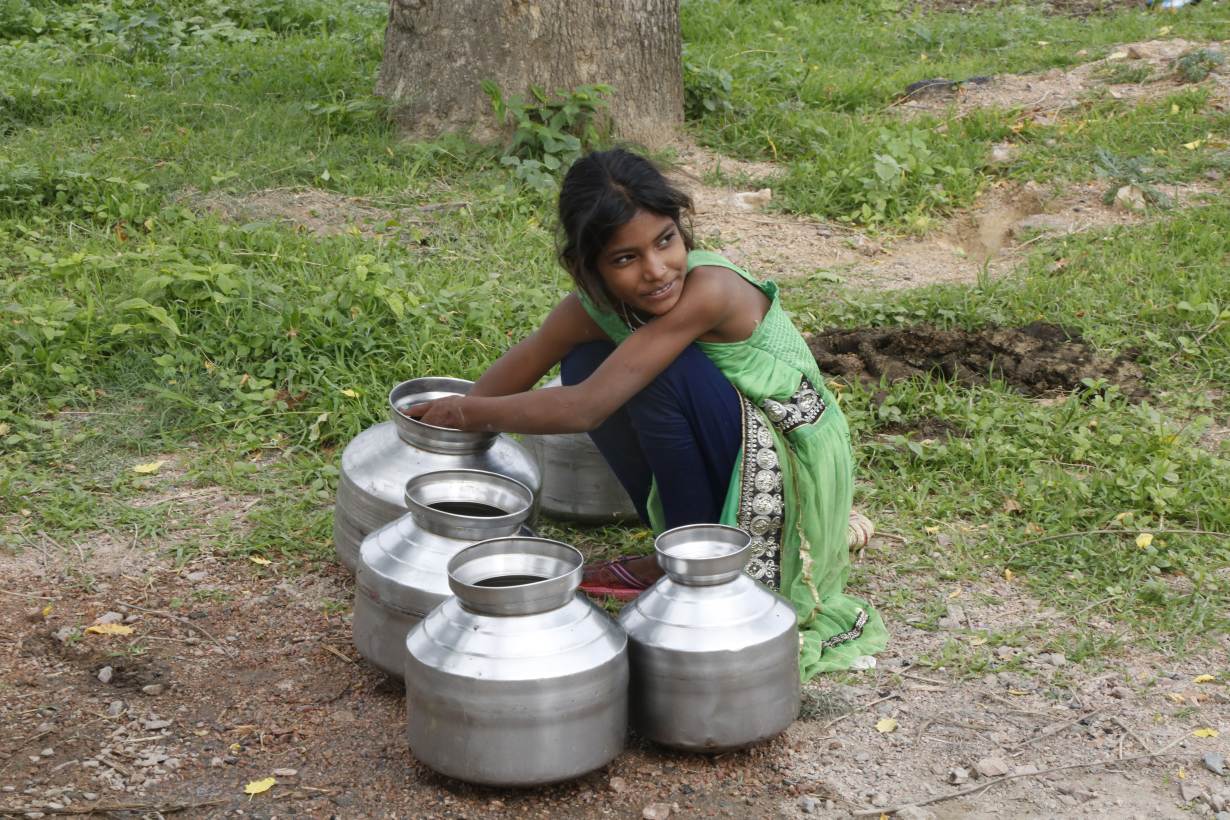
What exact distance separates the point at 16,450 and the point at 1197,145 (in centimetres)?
547

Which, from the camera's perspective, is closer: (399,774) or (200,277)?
(399,774)

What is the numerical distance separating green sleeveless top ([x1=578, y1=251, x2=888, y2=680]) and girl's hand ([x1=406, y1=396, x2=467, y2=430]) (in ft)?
1.27

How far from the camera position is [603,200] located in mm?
2881

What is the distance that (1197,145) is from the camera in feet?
21.2

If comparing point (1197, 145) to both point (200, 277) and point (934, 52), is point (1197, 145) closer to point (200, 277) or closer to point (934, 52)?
point (934, 52)

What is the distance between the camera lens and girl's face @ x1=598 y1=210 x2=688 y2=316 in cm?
291

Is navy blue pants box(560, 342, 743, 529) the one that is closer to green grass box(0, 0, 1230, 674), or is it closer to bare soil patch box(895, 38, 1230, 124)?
green grass box(0, 0, 1230, 674)

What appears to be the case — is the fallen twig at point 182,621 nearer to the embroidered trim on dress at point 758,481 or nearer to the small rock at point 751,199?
the embroidered trim on dress at point 758,481

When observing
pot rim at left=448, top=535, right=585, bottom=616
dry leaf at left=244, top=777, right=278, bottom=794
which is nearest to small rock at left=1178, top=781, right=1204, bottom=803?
pot rim at left=448, top=535, right=585, bottom=616

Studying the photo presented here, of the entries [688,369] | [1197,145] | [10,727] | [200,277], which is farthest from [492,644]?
[1197,145]

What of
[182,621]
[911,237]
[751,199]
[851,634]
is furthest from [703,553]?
[751,199]

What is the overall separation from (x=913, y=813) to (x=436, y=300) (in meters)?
2.68

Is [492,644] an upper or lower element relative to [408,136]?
lower

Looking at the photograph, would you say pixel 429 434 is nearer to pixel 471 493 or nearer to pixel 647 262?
pixel 471 493
